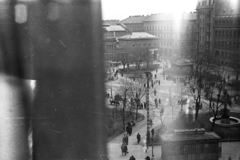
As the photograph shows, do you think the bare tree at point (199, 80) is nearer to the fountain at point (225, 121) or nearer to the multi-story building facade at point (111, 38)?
the fountain at point (225, 121)

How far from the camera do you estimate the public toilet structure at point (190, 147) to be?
43.3 ft

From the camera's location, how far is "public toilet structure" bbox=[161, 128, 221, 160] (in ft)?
43.3

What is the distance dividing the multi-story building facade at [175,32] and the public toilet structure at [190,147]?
47.7 metres

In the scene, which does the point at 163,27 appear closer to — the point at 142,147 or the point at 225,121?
the point at 225,121

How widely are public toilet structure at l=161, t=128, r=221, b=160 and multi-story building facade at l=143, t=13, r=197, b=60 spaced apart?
47715mm

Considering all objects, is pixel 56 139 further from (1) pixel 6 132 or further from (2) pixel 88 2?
(2) pixel 88 2

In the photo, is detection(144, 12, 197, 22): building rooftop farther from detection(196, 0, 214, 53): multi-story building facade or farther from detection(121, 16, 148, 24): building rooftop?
detection(196, 0, 214, 53): multi-story building facade

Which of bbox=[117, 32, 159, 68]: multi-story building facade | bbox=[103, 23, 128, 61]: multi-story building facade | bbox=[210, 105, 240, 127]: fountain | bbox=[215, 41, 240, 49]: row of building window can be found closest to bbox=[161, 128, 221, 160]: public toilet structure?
bbox=[210, 105, 240, 127]: fountain

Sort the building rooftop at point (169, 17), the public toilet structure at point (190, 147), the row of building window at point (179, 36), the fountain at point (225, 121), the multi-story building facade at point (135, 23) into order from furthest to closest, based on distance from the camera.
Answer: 1. the multi-story building facade at point (135, 23)
2. the building rooftop at point (169, 17)
3. the row of building window at point (179, 36)
4. the fountain at point (225, 121)
5. the public toilet structure at point (190, 147)

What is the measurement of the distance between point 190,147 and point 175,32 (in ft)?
180

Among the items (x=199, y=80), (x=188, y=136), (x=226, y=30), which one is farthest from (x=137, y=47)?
(x=188, y=136)

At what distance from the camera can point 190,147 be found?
13.3 meters

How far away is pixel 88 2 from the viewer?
4637 millimetres

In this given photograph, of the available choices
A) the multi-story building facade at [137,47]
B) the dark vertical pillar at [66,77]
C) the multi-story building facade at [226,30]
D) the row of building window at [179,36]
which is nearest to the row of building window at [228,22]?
the multi-story building facade at [226,30]
